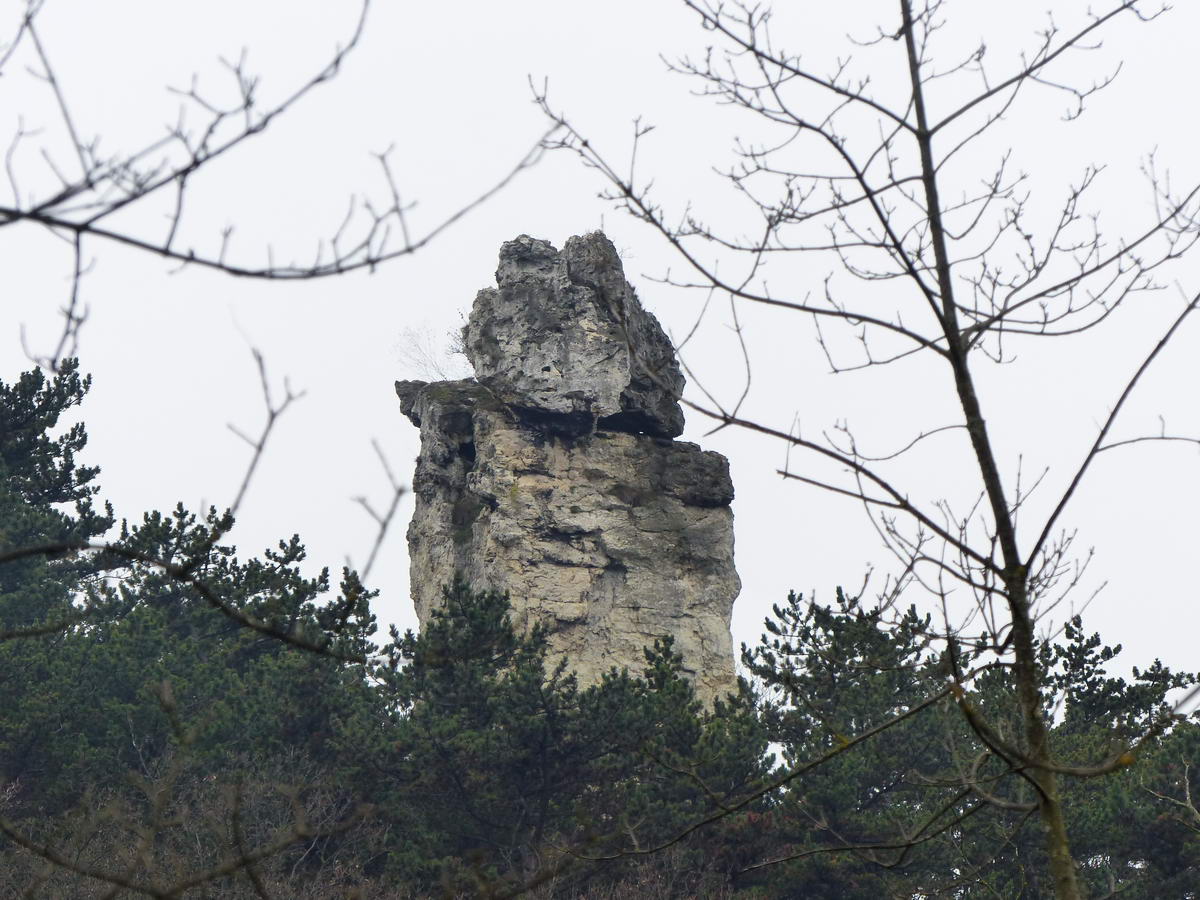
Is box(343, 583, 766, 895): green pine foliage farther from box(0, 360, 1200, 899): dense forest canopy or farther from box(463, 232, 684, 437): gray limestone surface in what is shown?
box(463, 232, 684, 437): gray limestone surface

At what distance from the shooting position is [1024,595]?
3639 millimetres

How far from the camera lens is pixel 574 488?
947 inches

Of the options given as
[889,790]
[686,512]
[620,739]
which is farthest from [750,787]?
[686,512]

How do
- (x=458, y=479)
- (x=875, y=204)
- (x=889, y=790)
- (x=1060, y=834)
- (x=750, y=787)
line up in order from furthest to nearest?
(x=458, y=479), (x=889, y=790), (x=750, y=787), (x=875, y=204), (x=1060, y=834)

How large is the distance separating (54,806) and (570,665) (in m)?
8.48

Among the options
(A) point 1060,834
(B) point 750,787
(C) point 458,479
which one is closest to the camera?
(A) point 1060,834

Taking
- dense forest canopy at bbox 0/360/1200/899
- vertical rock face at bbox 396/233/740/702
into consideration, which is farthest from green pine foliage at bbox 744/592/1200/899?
vertical rock face at bbox 396/233/740/702

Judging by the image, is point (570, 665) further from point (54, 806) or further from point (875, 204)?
point (875, 204)

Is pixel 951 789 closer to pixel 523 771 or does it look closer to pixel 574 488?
pixel 523 771

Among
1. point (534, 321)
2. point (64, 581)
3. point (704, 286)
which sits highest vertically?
point (534, 321)

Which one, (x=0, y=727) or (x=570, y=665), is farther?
(x=570, y=665)

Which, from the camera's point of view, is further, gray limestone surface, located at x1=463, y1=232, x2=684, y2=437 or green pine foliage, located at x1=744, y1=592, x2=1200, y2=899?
gray limestone surface, located at x1=463, y1=232, x2=684, y2=437

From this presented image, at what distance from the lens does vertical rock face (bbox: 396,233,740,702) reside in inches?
923

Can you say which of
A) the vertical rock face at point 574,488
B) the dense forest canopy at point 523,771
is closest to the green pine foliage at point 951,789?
the dense forest canopy at point 523,771
